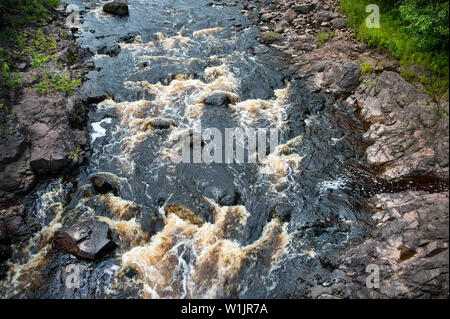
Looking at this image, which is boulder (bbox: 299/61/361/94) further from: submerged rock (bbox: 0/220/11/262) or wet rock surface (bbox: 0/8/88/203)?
submerged rock (bbox: 0/220/11/262)

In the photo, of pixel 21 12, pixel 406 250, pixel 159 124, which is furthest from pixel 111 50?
pixel 406 250

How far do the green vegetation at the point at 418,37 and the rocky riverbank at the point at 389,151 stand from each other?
17.8 inches

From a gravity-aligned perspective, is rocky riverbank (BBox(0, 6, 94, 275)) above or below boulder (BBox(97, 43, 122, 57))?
below

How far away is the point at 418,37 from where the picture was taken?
1228 cm

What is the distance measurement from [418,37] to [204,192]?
10.3 m

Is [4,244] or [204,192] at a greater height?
[204,192]

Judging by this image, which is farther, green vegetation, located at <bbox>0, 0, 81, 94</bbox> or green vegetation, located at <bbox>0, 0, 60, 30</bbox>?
green vegetation, located at <bbox>0, 0, 60, 30</bbox>

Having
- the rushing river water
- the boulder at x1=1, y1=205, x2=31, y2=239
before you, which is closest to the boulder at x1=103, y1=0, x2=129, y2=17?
the rushing river water

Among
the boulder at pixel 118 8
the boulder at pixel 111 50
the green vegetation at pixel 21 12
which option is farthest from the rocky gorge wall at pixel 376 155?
the boulder at pixel 118 8

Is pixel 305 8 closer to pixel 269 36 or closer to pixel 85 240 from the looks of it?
pixel 269 36

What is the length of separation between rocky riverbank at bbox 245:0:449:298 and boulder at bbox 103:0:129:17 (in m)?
9.68

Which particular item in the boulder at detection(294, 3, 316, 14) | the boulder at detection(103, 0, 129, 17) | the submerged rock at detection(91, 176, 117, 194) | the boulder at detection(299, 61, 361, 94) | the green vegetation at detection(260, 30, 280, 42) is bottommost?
the submerged rock at detection(91, 176, 117, 194)

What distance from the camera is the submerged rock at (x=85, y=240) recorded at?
9.23m

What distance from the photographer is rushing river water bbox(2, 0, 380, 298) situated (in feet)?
29.1
